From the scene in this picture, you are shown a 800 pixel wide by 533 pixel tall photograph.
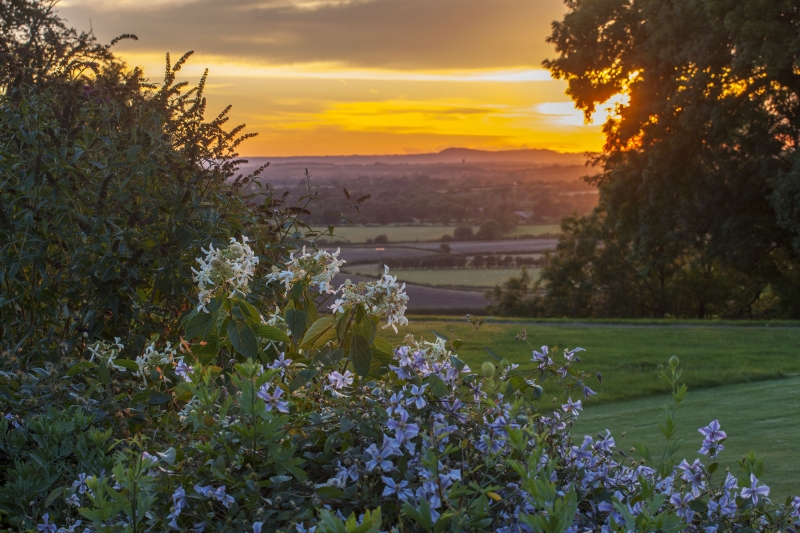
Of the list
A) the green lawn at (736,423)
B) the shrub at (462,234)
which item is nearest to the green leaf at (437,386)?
the green lawn at (736,423)

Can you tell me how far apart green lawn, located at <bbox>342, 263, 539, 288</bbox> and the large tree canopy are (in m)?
12.6

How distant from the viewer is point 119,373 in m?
3.43

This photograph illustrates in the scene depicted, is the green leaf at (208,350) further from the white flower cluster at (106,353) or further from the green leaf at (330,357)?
the green leaf at (330,357)

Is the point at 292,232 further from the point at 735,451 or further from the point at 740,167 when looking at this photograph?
the point at 740,167

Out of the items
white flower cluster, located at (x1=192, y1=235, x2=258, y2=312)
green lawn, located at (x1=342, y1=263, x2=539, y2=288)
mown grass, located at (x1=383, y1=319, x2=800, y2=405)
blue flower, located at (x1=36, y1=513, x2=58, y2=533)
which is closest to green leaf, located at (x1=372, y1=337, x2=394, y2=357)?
white flower cluster, located at (x1=192, y1=235, x2=258, y2=312)

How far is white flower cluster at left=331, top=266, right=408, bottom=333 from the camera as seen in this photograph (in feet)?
8.00

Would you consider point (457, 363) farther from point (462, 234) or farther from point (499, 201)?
point (499, 201)

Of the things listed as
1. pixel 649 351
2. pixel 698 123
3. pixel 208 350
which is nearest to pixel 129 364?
pixel 208 350

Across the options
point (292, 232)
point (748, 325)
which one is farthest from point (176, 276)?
point (748, 325)

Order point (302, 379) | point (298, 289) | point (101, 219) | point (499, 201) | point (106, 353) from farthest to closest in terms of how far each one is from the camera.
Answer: point (499, 201) < point (101, 219) < point (106, 353) < point (298, 289) < point (302, 379)

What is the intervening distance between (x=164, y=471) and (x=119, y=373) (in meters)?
1.68

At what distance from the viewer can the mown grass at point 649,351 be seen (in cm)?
1037

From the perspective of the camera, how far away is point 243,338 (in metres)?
2.50

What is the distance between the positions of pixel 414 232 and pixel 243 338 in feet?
145
